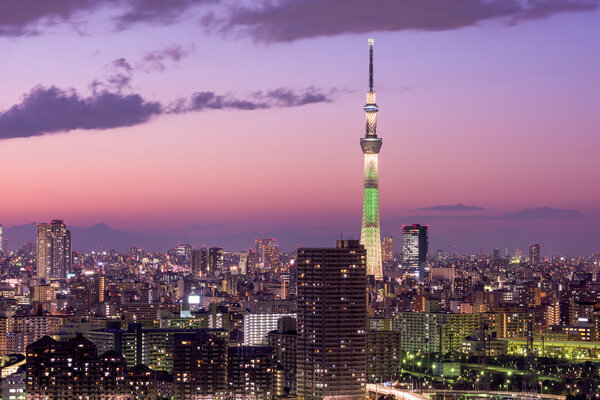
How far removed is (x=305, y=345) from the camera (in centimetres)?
4244

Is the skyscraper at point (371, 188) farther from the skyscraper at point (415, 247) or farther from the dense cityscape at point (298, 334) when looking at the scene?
the skyscraper at point (415, 247)

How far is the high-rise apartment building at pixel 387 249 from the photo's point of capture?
135 m

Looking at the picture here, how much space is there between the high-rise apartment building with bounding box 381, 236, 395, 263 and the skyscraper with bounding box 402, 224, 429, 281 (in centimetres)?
600

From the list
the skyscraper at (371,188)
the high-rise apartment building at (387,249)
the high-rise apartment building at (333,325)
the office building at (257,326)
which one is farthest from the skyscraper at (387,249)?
the high-rise apartment building at (333,325)

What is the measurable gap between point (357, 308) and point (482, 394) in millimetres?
6350

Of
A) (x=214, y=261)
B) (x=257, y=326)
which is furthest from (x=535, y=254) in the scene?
(x=257, y=326)

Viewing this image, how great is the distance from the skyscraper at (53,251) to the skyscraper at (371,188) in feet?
140

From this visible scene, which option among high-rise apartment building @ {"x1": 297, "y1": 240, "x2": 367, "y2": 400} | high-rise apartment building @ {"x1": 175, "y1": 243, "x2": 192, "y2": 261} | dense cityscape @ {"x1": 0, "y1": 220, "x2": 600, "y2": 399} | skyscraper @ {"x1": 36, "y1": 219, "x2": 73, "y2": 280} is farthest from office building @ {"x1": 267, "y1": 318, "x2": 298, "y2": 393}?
high-rise apartment building @ {"x1": 175, "y1": 243, "x2": 192, "y2": 261}

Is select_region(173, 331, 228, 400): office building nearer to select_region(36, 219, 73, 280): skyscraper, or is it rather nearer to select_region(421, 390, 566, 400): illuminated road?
select_region(421, 390, 566, 400): illuminated road

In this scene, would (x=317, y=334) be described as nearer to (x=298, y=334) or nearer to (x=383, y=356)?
(x=298, y=334)

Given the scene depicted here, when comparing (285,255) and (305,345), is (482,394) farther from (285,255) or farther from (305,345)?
(285,255)

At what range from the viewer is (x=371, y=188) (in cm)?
8319

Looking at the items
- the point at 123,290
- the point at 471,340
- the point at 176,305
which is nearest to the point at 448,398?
the point at 471,340

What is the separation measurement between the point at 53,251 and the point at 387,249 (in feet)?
127
